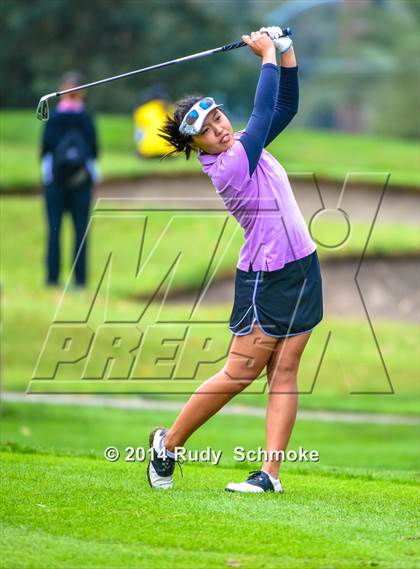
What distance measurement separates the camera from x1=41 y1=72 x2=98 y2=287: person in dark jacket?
61.3 feet

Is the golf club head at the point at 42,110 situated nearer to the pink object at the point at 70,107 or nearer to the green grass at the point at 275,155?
the pink object at the point at 70,107

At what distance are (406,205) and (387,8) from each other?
132 feet

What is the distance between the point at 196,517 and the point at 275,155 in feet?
96.9

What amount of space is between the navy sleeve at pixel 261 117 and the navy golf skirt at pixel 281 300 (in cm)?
58

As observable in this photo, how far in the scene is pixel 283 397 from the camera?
23.7 ft

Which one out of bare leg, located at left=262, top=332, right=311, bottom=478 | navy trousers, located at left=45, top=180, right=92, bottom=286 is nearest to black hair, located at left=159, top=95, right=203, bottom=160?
bare leg, located at left=262, top=332, right=311, bottom=478

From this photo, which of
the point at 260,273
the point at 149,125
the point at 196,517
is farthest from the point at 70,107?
the point at 149,125

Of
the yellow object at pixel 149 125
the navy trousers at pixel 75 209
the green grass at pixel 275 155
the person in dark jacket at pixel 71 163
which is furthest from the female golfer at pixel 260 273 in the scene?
the yellow object at pixel 149 125

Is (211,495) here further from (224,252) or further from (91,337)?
(224,252)

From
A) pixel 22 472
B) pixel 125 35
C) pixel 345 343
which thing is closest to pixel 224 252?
pixel 345 343

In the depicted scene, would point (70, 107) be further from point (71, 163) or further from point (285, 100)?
point (285, 100)

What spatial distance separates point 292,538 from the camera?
19.6 ft

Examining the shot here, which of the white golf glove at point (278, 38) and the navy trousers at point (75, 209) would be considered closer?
the white golf glove at point (278, 38)

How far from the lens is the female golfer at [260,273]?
6969 millimetres
